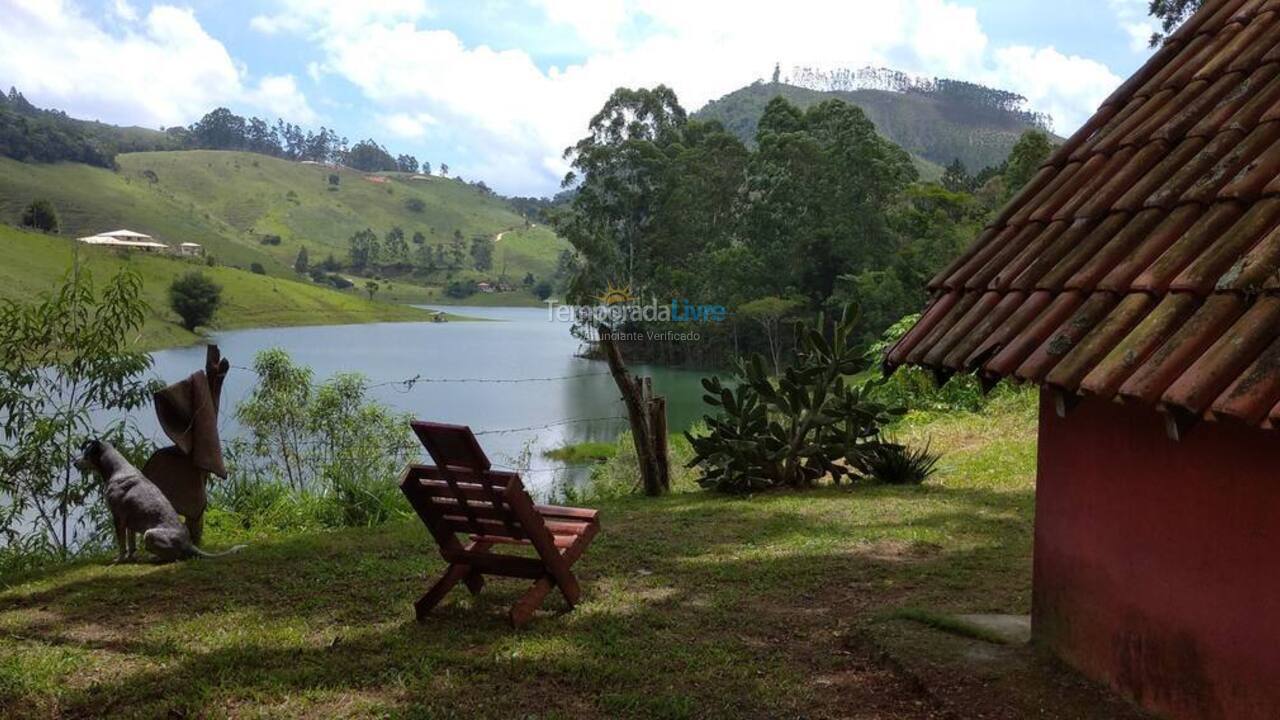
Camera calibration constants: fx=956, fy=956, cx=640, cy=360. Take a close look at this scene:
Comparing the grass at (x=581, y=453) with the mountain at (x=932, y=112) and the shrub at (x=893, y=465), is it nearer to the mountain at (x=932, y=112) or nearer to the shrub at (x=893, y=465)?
the shrub at (x=893, y=465)

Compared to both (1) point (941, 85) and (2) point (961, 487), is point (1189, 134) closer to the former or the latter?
(2) point (961, 487)

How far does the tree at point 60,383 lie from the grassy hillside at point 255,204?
6151cm

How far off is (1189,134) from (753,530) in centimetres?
399

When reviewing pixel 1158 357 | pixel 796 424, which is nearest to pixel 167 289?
pixel 796 424

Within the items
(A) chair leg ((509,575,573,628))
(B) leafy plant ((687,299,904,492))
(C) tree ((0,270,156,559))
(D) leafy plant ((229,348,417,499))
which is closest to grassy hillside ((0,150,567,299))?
(D) leafy plant ((229,348,417,499))

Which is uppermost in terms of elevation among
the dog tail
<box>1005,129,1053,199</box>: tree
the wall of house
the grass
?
<box>1005,129,1053,199</box>: tree

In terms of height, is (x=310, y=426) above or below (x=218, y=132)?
below

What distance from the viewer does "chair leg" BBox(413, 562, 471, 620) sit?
4.22 metres

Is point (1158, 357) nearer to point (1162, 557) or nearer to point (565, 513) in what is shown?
point (1162, 557)

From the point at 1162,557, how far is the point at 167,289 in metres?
43.5

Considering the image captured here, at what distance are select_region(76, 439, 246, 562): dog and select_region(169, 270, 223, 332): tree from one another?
32.1m

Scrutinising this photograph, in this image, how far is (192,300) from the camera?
3594cm

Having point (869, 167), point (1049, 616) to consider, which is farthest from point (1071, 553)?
point (869, 167)

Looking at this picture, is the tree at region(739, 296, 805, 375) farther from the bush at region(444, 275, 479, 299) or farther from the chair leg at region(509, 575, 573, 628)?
the bush at region(444, 275, 479, 299)
